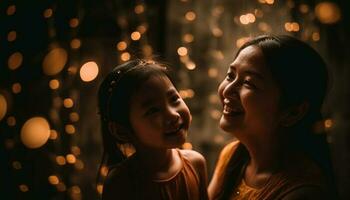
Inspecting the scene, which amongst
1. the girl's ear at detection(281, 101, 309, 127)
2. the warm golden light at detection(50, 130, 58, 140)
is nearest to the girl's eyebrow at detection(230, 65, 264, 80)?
the girl's ear at detection(281, 101, 309, 127)

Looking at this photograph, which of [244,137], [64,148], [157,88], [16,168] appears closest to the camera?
[157,88]

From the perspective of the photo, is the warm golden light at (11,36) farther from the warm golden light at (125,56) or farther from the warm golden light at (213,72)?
the warm golden light at (213,72)

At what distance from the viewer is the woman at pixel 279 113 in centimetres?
144

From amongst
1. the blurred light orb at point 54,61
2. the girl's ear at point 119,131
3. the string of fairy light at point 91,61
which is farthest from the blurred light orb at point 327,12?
the blurred light orb at point 54,61

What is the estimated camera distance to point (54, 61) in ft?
5.71

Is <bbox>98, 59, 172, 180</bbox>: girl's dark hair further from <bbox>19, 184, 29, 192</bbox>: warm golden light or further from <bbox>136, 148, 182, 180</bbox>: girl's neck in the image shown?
<bbox>19, 184, 29, 192</bbox>: warm golden light

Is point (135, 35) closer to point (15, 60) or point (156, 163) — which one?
point (15, 60)

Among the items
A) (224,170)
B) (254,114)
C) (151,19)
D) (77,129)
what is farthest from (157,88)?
(151,19)

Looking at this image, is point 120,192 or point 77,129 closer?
point 120,192

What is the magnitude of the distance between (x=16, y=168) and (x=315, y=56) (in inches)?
47.0

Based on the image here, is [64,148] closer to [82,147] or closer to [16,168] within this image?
[82,147]

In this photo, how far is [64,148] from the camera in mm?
1842

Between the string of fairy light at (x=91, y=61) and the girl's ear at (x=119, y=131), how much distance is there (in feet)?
0.80

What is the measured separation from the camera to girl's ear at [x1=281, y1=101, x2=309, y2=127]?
4.83ft
